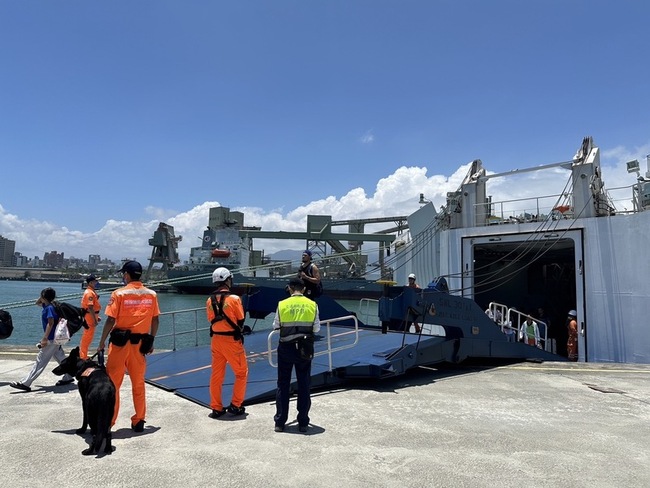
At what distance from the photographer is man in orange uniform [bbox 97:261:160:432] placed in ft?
13.0

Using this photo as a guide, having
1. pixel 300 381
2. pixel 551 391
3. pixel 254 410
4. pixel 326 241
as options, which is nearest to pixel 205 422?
pixel 254 410

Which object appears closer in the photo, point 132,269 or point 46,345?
point 132,269

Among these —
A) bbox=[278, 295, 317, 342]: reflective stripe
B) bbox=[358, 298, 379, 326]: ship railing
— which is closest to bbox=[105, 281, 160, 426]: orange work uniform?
bbox=[278, 295, 317, 342]: reflective stripe

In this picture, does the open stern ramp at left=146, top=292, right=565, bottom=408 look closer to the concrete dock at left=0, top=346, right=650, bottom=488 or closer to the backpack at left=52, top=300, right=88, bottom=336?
the concrete dock at left=0, top=346, right=650, bottom=488

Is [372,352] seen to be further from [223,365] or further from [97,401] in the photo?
[97,401]

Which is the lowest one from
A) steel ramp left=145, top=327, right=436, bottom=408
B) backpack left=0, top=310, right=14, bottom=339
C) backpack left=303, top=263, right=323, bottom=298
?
steel ramp left=145, top=327, right=436, bottom=408

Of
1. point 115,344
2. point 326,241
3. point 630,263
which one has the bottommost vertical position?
point 115,344

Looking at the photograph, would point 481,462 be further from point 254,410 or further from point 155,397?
point 155,397

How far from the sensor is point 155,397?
529cm

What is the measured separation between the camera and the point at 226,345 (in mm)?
4438

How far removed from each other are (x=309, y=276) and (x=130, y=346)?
3.00 metres

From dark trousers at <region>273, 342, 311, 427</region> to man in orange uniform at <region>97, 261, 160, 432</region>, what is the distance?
1192 mm

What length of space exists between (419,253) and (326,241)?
5349 centimetres

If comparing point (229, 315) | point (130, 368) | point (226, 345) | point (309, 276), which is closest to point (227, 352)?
point (226, 345)
